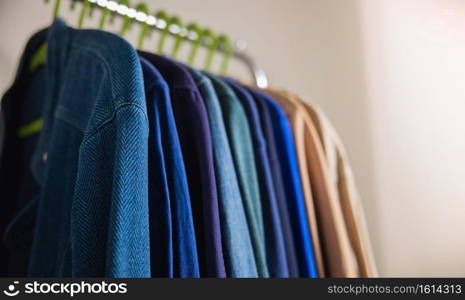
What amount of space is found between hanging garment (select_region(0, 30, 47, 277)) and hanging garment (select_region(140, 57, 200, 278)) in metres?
0.33

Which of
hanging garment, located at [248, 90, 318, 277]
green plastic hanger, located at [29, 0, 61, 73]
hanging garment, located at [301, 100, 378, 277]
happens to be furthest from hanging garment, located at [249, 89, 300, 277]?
green plastic hanger, located at [29, 0, 61, 73]

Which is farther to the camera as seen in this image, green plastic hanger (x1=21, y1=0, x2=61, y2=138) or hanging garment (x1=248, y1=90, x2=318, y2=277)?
green plastic hanger (x1=21, y1=0, x2=61, y2=138)

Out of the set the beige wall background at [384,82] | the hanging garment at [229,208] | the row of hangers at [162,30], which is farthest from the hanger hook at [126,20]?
→ the beige wall background at [384,82]

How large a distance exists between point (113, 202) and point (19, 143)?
1.50 ft

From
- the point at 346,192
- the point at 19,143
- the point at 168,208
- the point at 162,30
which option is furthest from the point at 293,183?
the point at 19,143

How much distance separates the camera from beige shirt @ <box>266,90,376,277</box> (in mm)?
597

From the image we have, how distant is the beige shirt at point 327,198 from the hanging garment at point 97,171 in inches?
13.2

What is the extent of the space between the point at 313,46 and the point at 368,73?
0.27m

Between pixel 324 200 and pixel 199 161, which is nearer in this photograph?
pixel 199 161

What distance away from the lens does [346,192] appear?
703 millimetres

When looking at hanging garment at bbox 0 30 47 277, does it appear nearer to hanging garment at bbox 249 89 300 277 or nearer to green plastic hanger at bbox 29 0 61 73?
green plastic hanger at bbox 29 0 61 73

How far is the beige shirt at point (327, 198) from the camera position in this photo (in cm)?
60

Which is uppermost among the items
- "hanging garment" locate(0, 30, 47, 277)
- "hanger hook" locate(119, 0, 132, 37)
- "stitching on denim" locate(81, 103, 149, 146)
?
"hanger hook" locate(119, 0, 132, 37)

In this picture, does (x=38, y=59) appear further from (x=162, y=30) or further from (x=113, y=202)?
(x=113, y=202)
